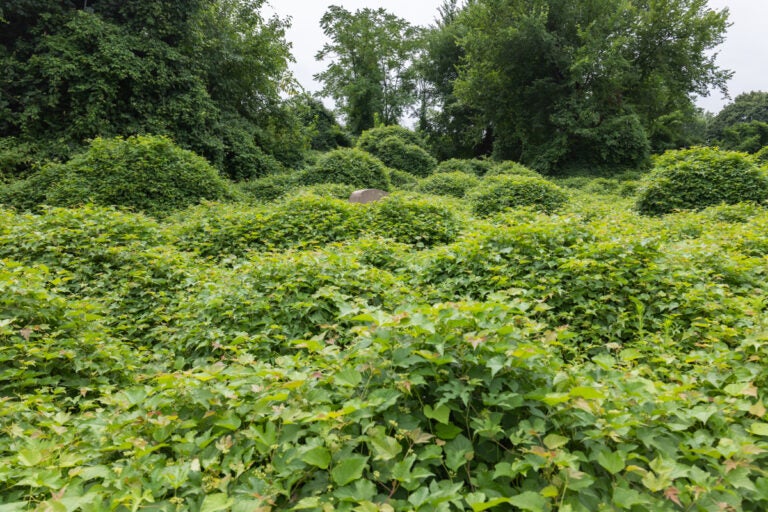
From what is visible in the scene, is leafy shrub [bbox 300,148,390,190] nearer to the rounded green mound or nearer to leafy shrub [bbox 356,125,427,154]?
the rounded green mound

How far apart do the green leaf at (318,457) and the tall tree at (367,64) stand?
95.9 ft

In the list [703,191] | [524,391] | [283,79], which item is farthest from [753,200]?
[283,79]

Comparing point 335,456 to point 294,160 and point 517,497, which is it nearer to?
point 517,497

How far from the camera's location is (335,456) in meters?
1.36

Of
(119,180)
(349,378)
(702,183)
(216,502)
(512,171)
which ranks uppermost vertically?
(512,171)

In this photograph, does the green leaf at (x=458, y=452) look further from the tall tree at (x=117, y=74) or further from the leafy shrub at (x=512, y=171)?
the leafy shrub at (x=512, y=171)

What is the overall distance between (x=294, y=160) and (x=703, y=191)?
14.5 meters

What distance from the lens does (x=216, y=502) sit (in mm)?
1255

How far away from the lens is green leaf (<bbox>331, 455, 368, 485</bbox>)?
1270 mm

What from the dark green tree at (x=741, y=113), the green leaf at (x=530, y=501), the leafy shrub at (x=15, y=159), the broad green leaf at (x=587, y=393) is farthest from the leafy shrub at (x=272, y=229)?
the dark green tree at (x=741, y=113)

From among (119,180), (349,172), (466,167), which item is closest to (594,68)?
(466,167)

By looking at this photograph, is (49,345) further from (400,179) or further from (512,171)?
(512,171)

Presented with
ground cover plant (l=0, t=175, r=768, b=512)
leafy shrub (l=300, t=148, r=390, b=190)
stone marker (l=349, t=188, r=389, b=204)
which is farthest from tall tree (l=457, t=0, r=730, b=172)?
ground cover plant (l=0, t=175, r=768, b=512)

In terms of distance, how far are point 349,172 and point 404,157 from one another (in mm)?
6449
